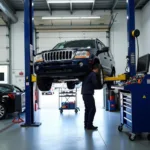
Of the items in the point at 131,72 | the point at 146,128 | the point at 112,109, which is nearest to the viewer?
the point at 146,128

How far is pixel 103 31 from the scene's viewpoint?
492 inches

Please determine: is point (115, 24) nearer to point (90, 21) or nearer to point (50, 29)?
point (90, 21)

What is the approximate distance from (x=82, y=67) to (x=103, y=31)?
302 inches

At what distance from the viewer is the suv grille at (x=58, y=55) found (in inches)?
211

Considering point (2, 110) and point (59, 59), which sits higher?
point (59, 59)

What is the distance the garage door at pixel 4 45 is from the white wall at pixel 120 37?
18.1ft

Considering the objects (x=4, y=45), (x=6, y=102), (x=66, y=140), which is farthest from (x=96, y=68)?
(x=4, y=45)

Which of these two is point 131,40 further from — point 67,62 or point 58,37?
point 58,37

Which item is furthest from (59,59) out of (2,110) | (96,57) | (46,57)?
(2,110)

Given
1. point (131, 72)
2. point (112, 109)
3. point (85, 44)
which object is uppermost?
point (85, 44)

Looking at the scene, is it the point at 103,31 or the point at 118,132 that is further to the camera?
the point at 103,31

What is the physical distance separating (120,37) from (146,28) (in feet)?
4.68

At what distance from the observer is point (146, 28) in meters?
11.5

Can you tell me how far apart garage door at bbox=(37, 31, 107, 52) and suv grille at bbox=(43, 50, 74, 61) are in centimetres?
698
